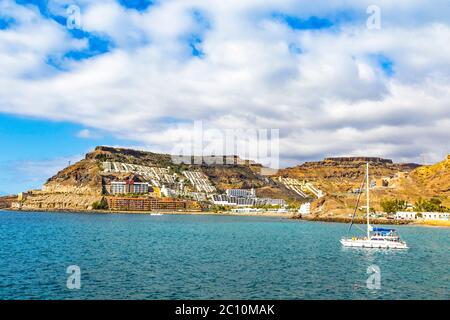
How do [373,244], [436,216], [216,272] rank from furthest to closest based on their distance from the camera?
[436,216] < [373,244] < [216,272]

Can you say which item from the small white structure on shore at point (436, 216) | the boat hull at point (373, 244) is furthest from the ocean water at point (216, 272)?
the small white structure on shore at point (436, 216)

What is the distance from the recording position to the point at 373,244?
83.5m

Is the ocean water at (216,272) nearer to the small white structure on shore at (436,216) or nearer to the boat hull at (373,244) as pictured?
the boat hull at (373,244)

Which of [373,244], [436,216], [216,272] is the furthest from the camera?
[436,216]

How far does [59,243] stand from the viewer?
82.1m

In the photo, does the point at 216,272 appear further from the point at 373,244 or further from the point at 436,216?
the point at 436,216

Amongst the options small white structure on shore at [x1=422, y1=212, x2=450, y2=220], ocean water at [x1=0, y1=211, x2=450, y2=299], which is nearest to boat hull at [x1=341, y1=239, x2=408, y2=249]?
ocean water at [x1=0, y1=211, x2=450, y2=299]

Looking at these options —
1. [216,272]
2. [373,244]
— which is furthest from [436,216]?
[216,272]

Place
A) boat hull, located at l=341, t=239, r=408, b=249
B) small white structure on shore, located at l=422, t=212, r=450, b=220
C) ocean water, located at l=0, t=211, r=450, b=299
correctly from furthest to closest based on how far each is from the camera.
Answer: small white structure on shore, located at l=422, t=212, r=450, b=220 < boat hull, located at l=341, t=239, r=408, b=249 < ocean water, located at l=0, t=211, r=450, b=299

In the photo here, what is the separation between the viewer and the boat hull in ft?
271

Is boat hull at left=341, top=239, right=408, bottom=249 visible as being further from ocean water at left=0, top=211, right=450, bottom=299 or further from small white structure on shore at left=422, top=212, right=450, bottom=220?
small white structure on shore at left=422, top=212, right=450, bottom=220

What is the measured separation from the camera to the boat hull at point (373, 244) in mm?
82562
